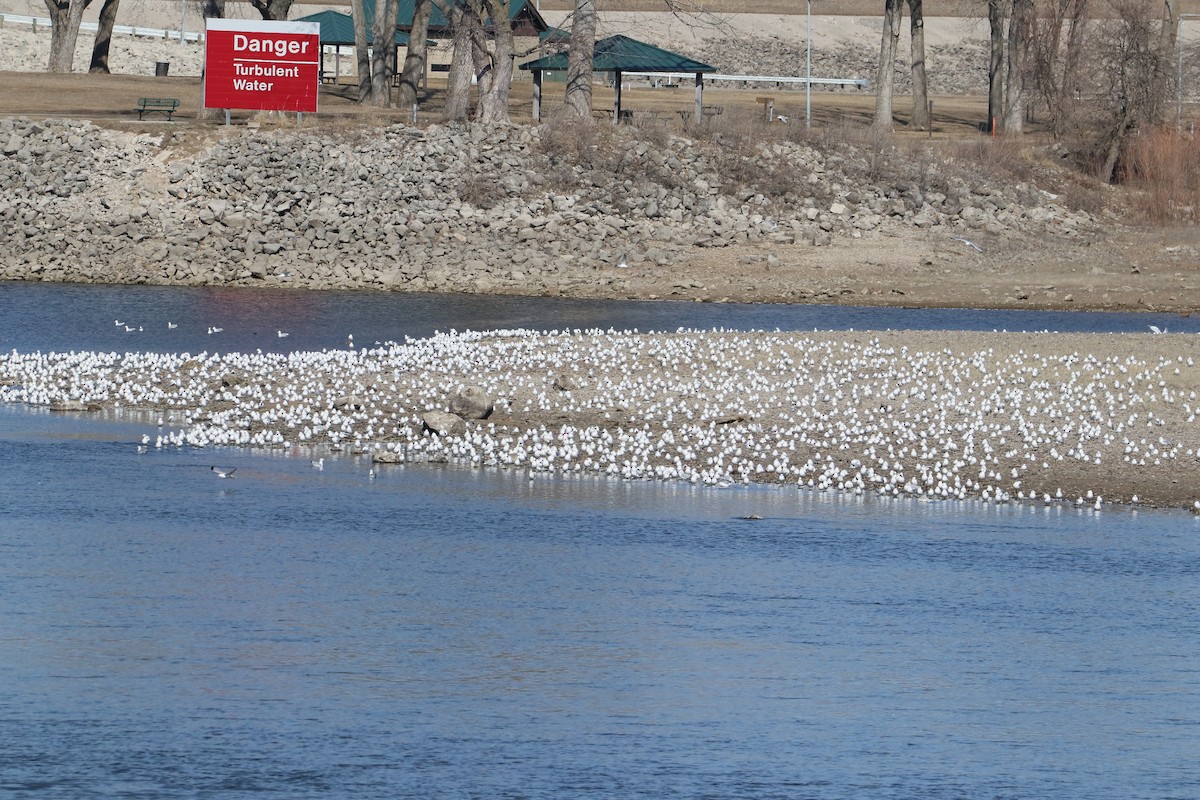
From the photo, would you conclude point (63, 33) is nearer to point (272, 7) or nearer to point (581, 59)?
point (272, 7)

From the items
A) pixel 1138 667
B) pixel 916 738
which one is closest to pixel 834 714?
pixel 916 738

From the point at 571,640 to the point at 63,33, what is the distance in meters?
67.3

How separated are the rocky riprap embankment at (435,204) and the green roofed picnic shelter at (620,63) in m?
3.73

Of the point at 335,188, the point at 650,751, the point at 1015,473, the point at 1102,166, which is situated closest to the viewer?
the point at 650,751

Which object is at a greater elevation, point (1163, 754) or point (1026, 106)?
point (1026, 106)

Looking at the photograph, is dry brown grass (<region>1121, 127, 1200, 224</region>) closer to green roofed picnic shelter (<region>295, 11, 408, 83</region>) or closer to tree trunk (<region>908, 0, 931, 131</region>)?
tree trunk (<region>908, 0, 931, 131</region>)

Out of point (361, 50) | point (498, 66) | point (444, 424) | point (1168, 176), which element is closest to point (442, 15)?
point (361, 50)

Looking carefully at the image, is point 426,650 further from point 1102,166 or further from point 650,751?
point 1102,166

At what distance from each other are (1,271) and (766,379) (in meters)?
24.8

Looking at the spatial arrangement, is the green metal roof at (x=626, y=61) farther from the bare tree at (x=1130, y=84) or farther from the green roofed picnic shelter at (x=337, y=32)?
the green roofed picnic shelter at (x=337, y=32)

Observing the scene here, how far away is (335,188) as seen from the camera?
45500 mm

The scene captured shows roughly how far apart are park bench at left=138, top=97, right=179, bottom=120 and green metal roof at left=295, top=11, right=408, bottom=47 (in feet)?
60.5

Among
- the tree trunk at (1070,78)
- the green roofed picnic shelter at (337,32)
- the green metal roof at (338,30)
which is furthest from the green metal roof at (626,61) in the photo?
the green metal roof at (338,30)

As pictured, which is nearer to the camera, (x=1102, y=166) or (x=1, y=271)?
(x=1, y=271)
